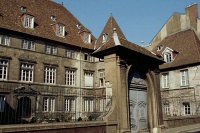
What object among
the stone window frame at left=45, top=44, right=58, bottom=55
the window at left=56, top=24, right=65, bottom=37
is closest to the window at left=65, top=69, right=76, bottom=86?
the stone window frame at left=45, top=44, right=58, bottom=55

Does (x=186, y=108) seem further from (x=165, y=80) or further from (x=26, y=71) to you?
(x=26, y=71)

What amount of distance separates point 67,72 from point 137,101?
1774cm

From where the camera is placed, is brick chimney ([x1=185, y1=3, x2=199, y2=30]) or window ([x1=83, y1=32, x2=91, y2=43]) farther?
window ([x1=83, y1=32, x2=91, y2=43])

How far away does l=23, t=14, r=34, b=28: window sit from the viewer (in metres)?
24.8

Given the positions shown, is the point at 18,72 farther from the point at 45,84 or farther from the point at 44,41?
the point at 44,41

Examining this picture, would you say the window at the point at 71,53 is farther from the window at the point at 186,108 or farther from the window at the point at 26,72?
the window at the point at 186,108

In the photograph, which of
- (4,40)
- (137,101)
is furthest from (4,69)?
(137,101)

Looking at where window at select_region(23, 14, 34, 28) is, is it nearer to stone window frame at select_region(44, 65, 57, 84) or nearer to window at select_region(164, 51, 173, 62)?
stone window frame at select_region(44, 65, 57, 84)

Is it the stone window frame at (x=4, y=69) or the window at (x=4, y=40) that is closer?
the stone window frame at (x=4, y=69)

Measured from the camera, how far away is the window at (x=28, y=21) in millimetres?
24781

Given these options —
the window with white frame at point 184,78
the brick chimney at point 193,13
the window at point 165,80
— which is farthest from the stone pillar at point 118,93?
the brick chimney at point 193,13

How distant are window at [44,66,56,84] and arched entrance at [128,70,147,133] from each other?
Answer: 51.8ft

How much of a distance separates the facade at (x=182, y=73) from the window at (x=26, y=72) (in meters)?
15.4

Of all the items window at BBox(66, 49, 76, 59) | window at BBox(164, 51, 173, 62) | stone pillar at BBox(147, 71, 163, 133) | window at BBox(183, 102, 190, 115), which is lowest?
window at BBox(183, 102, 190, 115)
